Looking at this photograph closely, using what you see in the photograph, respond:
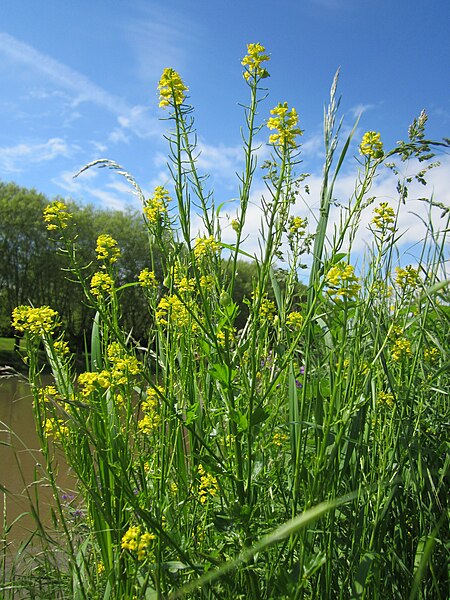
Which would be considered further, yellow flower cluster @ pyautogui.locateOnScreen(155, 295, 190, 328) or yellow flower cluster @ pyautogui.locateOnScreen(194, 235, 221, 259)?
yellow flower cluster @ pyautogui.locateOnScreen(155, 295, 190, 328)

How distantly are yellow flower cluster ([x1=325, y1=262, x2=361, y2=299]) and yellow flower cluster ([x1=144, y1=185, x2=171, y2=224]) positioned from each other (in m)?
0.58

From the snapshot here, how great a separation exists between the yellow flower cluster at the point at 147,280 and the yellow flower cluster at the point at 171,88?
82 centimetres

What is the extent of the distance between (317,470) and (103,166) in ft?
4.36

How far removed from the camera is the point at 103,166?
2021 mm

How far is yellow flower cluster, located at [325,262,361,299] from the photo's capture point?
4.86 ft

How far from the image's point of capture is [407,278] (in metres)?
2.20

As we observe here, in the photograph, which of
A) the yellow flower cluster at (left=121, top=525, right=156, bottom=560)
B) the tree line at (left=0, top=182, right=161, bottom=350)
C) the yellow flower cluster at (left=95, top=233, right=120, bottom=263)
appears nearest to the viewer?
the yellow flower cluster at (left=121, top=525, right=156, bottom=560)

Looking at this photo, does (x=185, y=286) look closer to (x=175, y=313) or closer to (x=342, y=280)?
(x=175, y=313)

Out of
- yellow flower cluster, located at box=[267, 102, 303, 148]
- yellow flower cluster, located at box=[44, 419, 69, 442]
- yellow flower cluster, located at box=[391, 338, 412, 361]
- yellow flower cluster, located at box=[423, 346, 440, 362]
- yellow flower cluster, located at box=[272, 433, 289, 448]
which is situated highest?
yellow flower cluster, located at box=[267, 102, 303, 148]

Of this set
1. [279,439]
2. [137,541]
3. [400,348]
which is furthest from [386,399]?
[137,541]

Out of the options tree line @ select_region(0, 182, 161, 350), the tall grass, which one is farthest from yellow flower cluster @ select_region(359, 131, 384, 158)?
tree line @ select_region(0, 182, 161, 350)

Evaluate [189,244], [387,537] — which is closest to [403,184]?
[189,244]

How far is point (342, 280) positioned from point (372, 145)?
51 cm

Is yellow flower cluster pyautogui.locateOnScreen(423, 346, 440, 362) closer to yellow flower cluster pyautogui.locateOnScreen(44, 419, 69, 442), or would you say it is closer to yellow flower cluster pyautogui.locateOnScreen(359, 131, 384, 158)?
yellow flower cluster pyautogui.locateOnScreen(359, 131, 384, 158)
